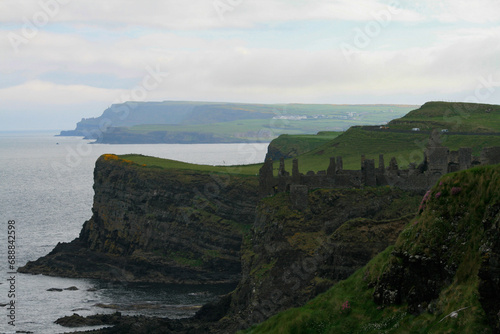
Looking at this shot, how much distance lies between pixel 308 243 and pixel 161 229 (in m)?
52.8

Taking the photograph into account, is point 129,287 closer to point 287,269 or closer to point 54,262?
point 54,262

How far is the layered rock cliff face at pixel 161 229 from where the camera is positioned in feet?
366

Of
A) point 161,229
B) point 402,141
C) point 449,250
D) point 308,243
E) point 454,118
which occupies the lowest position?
point 161,229

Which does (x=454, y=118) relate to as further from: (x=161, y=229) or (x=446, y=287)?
(x=446, y=287)

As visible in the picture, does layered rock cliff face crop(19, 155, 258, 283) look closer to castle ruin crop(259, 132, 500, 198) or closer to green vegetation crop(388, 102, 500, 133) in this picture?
castle ruin crop(259, 132, 500, 198)

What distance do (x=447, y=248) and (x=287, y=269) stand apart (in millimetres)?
44739

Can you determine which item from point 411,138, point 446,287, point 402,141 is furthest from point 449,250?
point 411,138

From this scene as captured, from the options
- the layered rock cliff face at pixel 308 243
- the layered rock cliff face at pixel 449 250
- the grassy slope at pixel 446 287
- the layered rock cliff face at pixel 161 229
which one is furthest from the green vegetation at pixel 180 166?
the layered rock cliff face at pixel 449 250

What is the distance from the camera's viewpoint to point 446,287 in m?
27.3

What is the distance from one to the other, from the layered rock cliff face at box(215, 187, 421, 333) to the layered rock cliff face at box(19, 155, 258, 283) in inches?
1209

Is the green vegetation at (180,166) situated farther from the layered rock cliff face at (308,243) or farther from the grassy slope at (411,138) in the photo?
the layered rock cliff face at (308,243)

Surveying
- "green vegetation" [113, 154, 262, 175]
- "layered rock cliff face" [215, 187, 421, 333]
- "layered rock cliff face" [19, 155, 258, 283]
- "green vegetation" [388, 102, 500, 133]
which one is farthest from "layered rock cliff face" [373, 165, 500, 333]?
"green vegetation" [388, 102, 500, 133]

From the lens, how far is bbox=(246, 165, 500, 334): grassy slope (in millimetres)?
25859

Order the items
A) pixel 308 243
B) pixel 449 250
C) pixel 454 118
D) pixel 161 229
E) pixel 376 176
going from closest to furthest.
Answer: pixel 449 250 → pixel 308 243 → pixel 376 176 → pixel 161 229 → pixel 454 118
